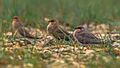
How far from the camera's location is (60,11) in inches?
571

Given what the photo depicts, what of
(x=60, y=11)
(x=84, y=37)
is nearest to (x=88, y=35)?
(x=84, y=37)

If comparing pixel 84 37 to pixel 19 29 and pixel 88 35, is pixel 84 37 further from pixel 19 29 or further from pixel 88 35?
pixel 19 29

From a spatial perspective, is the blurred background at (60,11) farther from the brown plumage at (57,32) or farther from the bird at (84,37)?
the bird at (84,37)

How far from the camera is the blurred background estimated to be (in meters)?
13.0

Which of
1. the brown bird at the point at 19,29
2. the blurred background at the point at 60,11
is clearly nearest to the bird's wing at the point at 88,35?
the brown bird at the point at 19,29

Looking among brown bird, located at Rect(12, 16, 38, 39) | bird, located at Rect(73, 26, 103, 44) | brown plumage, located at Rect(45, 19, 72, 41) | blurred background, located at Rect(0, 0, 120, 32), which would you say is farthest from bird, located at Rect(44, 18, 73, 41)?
blurred background, located at Rect(0, 0, 120, 32)

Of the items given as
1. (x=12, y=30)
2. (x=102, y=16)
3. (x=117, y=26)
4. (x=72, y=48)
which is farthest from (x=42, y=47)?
(x=102, y=16)

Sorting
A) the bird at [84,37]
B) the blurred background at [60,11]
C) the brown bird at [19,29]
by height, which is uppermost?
the blurred background at [60,11]

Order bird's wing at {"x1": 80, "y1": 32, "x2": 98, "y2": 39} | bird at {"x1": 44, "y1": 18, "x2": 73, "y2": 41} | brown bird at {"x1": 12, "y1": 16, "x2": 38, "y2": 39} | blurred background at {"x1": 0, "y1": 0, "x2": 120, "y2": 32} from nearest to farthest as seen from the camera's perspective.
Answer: bird's wing at {"x1": 80, "y1": 32, "x2": 98, "y2": 39}, bird at {"x1": 44, "y1": 18, "x2": 73, "y2": 41}, brown bird at {"x1": 12, "y1": 16, "x2": 38, "y2": 39}, blurred background at {"x1": 0, "y1": 0, "x2": 120, "y2": 32}

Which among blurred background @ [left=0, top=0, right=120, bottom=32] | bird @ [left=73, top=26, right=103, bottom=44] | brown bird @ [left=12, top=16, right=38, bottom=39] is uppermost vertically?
blurred background @ [left=0, top=0, right=120, bottom=32]

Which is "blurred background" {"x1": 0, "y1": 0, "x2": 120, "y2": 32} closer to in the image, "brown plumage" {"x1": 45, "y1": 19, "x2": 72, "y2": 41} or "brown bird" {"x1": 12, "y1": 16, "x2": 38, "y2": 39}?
"brown bird" {"x1": 12, "y1": 16, "x2": 38, "y2": 39}

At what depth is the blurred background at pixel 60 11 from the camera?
42.5 feet

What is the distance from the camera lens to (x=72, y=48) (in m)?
9.77

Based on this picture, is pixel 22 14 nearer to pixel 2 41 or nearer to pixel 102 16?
pixel 102 16
